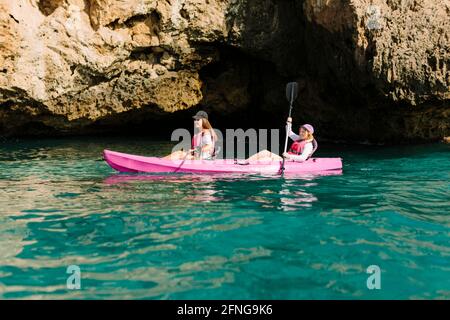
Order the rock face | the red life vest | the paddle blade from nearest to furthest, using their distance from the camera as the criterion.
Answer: the red life vest
the paddle blade
the rock face

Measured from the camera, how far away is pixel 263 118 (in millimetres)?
17625

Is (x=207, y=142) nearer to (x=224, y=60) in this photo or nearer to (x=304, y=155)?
(x=304, y=155)

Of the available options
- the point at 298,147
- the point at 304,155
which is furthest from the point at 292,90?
the point at 304,155

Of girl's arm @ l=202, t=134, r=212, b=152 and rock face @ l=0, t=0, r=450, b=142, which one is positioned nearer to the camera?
girl's arm @ l=202, t=134, r=212, b=152

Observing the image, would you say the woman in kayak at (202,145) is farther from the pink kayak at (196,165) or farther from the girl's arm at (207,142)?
the pink kayak at (196,165)

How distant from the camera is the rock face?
1105cm

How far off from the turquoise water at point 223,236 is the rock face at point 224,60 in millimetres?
4046

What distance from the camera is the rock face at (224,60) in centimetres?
1105

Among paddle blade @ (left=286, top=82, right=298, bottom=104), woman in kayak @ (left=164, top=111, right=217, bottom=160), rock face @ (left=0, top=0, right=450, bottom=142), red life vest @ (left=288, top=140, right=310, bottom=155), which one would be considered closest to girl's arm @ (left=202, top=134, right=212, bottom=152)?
woman in kayak @ (left=164, top=111, right=217, bottom=160)

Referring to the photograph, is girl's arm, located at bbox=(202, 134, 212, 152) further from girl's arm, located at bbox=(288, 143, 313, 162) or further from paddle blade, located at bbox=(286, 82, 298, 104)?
paddle blade, located at bbox=(286, 82, 298, 104)

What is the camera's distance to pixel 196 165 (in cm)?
867

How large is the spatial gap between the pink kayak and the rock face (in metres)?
4.00

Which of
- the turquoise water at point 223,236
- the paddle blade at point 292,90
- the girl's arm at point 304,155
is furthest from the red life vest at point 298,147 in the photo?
the paddle blade at point 292,90
